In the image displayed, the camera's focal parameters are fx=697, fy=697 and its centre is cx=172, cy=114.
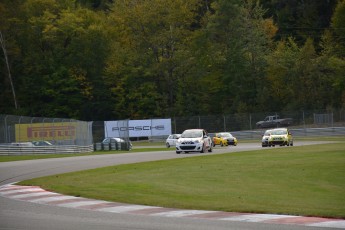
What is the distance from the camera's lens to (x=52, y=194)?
17516 mm

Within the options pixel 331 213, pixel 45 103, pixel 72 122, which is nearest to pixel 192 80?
pixel 45 103

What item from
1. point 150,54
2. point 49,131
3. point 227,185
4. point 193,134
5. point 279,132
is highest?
point 150,54

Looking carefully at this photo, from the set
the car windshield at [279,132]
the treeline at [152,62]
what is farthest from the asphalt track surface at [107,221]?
the treeline at [152,62]

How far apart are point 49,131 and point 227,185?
106ft

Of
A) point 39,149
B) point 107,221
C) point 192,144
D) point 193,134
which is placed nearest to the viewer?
point 107,221

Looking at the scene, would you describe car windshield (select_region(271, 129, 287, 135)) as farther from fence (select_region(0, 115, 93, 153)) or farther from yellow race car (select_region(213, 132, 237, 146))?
fence (select_region(0, 115, 93, 153))

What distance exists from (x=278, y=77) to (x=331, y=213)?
73.4 metres

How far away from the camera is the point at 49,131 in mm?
49062

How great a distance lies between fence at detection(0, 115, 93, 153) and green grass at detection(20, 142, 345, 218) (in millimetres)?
21215

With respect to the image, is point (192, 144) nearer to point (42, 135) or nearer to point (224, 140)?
point (42, 135)

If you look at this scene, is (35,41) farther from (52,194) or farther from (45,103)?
(52,194)

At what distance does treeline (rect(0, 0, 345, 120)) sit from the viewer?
274 ft

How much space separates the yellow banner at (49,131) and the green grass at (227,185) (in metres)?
22.9

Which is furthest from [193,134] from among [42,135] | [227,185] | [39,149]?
[227,185]
